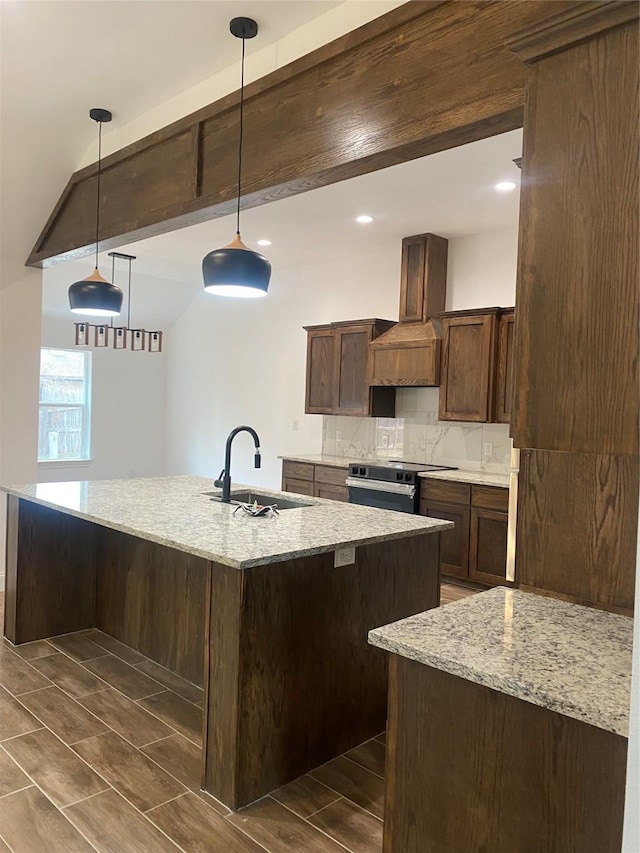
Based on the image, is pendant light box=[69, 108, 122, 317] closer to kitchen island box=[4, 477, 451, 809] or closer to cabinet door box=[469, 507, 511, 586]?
kitchen island box=[4, 477, 451, 809]

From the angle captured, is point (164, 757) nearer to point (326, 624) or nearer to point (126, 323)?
point (326, 624)

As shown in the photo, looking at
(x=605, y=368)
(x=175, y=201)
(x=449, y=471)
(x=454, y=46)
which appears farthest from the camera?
(x=449, y=471)

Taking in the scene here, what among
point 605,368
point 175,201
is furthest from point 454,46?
point 175,201

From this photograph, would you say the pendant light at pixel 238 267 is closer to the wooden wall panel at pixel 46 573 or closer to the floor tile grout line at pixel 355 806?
the wooden wall panel at pixel 46 573

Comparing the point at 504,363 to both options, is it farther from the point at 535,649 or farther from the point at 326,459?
the point at 535,649

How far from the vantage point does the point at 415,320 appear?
5422mm

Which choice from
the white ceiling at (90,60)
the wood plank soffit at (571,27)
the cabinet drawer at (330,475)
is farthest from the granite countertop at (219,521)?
the cabinet drawer at (330,475)

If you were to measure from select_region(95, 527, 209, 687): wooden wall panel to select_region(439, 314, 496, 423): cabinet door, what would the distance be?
2.69 meters

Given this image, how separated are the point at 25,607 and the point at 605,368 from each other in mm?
3281

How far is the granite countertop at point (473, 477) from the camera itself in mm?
4582

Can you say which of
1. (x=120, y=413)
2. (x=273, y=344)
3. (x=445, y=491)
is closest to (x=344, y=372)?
(x=273, y=344)

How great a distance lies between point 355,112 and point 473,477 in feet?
10.1

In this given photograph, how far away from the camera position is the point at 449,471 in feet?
16.9

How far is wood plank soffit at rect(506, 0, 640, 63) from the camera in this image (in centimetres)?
129
